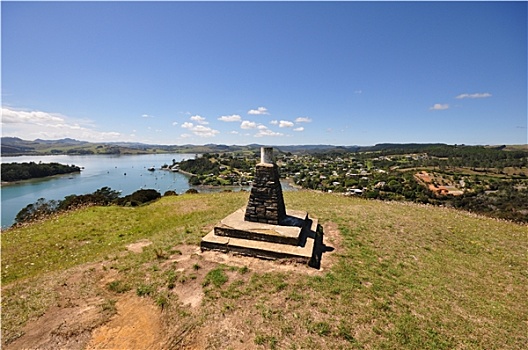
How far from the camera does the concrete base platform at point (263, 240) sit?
6145 mm

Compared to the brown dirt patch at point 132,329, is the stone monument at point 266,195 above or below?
above

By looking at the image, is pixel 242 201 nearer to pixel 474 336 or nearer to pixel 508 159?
pixel 474 336

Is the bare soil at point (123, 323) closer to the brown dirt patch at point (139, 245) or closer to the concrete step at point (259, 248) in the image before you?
the concrete step at point (259, 248)

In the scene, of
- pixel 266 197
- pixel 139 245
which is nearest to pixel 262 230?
pixel 266 197

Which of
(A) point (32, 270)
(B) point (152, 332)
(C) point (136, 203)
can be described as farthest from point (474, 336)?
(C) point (136, 203)

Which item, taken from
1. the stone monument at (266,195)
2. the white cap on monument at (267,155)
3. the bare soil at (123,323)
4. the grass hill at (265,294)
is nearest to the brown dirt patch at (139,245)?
the grass hill at (265,294)

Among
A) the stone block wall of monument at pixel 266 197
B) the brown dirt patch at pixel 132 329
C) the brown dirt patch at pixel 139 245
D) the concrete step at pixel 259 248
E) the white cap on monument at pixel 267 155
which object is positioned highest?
the white cap on monument at pixel 267 155

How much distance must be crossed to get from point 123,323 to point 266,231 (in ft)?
12.5

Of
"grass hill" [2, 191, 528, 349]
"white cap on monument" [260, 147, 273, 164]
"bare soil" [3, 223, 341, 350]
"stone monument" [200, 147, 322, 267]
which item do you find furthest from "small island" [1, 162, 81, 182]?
"white cap on monument" [260, 147, 273, 164]

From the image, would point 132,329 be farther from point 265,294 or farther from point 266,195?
point 266,195

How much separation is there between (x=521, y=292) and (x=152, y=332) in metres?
8.60

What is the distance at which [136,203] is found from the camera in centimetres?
1666

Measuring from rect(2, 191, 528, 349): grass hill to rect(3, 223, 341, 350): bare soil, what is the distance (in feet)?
0.07

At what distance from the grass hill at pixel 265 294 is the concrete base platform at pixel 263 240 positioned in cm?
32
